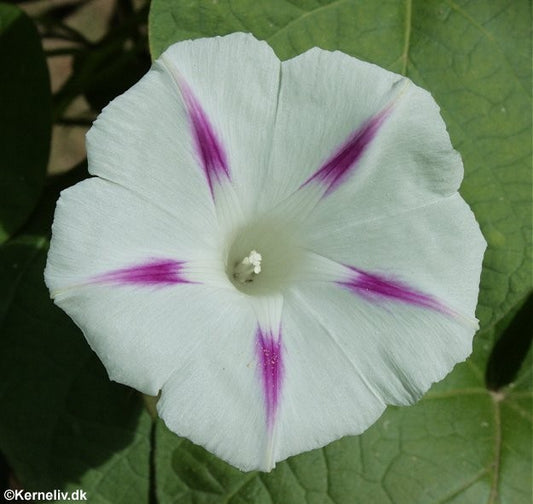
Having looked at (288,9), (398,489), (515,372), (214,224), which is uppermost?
(288,9)

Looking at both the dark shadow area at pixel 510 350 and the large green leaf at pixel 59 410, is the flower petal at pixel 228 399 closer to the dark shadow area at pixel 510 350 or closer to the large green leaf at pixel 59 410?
the large green leaf at pixel 59 410

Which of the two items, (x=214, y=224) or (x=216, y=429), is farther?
(x=214, y=224)

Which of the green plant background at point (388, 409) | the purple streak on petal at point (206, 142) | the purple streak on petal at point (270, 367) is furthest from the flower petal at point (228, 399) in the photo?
the green plant background at point (388, 409)

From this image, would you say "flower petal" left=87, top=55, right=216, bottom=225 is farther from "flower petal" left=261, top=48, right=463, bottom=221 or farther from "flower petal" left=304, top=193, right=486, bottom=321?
"flower petal" left=304, top=193, right=486, bottom=321

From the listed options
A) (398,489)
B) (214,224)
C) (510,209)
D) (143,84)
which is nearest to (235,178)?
(214,224)

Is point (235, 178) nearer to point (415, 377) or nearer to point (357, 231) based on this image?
point (357, 231)

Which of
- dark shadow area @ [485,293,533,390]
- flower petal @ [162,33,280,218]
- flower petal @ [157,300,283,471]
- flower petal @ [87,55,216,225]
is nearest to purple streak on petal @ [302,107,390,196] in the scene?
flower petal @ [162,33,280,218]

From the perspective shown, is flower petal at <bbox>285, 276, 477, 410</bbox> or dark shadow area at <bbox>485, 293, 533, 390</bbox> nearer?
flower petal at <bbox>285, 276, 477, 410</bbox>

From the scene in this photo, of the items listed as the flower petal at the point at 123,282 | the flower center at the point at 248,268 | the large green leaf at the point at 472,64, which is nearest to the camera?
the flower petal at the point at 123,282
